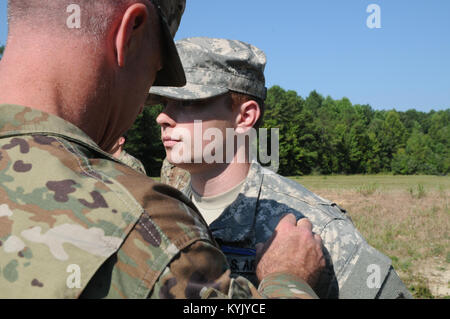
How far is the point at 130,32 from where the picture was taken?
1486 mm

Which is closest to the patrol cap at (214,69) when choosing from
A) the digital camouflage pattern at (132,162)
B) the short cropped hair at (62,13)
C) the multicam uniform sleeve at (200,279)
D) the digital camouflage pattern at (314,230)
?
the digital camouflage pattern at (314,230)

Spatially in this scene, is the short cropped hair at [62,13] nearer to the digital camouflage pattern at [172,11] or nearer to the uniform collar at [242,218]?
the digital camouflage pattern at [172,11]

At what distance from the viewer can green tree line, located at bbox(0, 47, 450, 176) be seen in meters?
55.1

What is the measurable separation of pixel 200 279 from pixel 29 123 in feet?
2.39

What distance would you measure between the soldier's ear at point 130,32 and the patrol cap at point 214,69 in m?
1.11

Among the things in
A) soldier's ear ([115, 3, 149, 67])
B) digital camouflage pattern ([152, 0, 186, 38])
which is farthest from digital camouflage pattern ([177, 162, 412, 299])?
soldier's ear ([115, 3, 149, 67])

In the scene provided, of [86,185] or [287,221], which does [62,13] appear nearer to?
[86,185]

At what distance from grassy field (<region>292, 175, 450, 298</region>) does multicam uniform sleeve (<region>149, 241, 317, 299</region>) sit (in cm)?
723

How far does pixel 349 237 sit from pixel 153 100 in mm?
1624

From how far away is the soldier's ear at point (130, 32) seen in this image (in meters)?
1.46

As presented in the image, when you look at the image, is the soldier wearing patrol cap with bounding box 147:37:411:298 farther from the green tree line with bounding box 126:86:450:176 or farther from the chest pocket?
the green tree line with bounding box 126:86:450:176

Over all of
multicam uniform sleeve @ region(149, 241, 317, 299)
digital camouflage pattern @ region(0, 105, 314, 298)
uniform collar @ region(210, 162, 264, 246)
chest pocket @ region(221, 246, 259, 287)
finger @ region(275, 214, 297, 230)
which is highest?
digital camouflage pattern @ region(0, 105, 314, 298)
